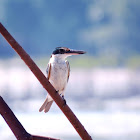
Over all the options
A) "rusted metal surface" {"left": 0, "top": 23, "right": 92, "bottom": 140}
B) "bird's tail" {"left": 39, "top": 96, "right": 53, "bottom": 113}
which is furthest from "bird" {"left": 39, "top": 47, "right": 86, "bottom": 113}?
"rusted metal surface" {"left": 0, "top": 23, "right": 92, "bottom": 140}

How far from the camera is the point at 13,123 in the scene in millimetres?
671

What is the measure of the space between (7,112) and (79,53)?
26.3 inches

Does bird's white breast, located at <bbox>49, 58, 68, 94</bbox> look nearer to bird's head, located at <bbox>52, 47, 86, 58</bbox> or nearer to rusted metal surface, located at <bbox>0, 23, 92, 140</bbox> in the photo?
bird's head, located at <bbox>52, 47, 86, 58</bbox>

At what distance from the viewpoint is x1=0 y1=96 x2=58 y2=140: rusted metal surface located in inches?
26.3

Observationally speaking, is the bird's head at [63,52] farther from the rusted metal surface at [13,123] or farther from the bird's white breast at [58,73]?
the rusted metal surface at [13,123]

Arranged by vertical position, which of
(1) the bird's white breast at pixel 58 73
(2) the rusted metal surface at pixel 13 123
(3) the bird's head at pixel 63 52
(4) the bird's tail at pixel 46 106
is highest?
(3) the bird's head at pixel 63 52

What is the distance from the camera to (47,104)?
1676 mm

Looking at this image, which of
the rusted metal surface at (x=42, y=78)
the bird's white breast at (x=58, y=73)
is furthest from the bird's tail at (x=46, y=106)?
the rusted metal surface at (x=42, y=78)

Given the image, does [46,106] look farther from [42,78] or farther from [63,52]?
[42,78]

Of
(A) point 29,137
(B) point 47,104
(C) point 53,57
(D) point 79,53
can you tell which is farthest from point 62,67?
(A) point 29,137

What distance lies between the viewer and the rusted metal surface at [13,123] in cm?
67

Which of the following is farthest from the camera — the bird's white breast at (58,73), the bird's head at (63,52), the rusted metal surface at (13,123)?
the bird's white breast at (58,73)

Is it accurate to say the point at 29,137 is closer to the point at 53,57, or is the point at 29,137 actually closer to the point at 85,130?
the point at 85,130

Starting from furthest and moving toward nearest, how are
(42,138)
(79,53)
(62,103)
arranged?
1. (79,53)
2. (62,103)
3. (42,138)
